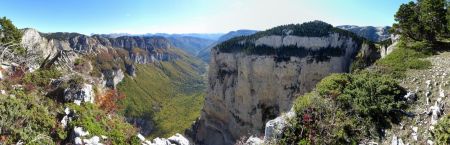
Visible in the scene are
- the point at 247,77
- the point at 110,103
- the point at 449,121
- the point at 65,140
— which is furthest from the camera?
the point at 247,77

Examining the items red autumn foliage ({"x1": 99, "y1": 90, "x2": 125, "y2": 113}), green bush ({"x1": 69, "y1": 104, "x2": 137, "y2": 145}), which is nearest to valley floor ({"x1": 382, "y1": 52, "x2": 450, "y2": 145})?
green bush ({"x1": 69, "y1": 104, "x2": 137, "y2": 145})

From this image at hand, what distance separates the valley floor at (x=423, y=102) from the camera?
20.0m

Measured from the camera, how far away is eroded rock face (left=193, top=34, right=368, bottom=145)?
57.3m

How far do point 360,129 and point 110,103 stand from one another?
1823 centimetres

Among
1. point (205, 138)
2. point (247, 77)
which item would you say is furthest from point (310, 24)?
point (205, 138)

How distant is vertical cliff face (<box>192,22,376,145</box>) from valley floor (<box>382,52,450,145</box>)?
27576 mm

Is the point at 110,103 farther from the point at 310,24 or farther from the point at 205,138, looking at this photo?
the point at 205,138

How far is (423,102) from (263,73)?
4236 centimetres

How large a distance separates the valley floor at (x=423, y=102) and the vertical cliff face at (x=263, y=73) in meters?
27.6

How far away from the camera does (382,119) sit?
22203mm

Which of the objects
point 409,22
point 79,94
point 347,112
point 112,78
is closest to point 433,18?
point 409,22

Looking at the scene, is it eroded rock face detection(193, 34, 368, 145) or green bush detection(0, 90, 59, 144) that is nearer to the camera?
green bush detection(0, 90, 59, 144)

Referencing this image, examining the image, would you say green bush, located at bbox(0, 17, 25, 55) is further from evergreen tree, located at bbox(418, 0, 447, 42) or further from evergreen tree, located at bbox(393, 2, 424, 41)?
evergreen tree, located at bbox(418, 0, 447, 42)

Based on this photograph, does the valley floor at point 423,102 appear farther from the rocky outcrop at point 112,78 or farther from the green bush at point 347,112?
the rocky outcrop at point 112,78
